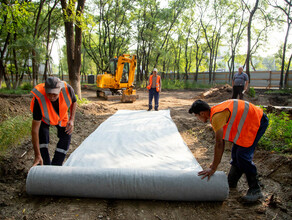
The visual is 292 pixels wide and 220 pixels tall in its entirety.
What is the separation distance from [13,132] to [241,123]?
3724mm

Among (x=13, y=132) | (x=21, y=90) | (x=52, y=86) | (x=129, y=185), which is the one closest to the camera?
(x=52, y=86)

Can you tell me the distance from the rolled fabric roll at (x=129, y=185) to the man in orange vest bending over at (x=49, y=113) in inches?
12.5

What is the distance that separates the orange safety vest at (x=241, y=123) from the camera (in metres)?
2.18

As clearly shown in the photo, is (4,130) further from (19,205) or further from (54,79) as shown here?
(54,79)

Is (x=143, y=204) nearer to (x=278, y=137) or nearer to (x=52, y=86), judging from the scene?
(x=52, y=86)

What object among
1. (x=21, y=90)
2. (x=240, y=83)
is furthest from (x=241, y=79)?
(x=21, y=90)

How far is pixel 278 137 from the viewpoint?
12.4 ft

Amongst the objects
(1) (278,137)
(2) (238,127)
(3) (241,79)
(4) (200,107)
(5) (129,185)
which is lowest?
(5) (129,185)

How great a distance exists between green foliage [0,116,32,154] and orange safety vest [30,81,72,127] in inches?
56.0

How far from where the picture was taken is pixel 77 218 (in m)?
2.07

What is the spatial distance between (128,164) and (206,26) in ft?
83.9

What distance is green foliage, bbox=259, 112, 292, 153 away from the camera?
3477 millimetres

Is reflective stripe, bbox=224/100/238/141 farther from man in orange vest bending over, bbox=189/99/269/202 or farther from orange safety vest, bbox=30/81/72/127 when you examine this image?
orange safety vest, bbox=30/81/72/127

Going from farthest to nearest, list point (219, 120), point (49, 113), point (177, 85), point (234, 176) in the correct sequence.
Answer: point (177, 85)
point (234, 176)
point (49, 113)
point (219, 120)
